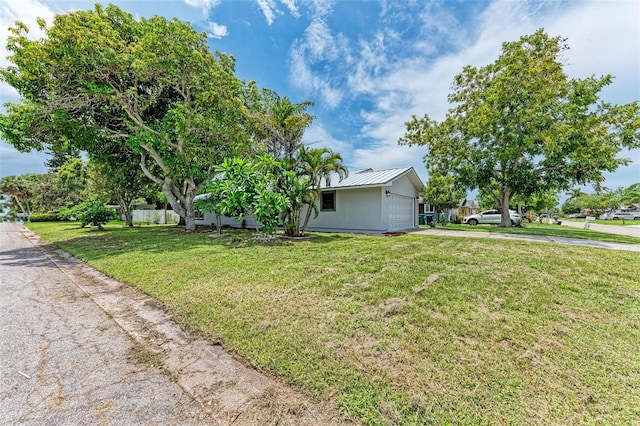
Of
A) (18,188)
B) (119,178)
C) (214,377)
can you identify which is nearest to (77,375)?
(214,377)

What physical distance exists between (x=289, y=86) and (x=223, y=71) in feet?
23.5

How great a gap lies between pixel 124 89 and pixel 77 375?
13560mm

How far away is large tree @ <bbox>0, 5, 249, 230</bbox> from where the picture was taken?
975 centimetres

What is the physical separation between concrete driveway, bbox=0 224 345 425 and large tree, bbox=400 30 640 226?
17.9 meters

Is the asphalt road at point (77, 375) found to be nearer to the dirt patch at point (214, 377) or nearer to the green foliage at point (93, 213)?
the dirt patch at point (214, 377)

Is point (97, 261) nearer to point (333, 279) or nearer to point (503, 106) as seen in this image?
point (333, 279)

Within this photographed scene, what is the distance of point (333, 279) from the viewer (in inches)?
186

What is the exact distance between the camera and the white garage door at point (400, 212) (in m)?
14.2

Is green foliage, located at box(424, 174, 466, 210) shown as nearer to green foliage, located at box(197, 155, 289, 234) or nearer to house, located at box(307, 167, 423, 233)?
house, located at box(307, 167, 423, 233)

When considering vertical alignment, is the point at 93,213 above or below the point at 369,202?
below

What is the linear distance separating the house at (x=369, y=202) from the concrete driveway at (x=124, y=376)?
10545mm

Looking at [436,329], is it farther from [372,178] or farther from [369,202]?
[372,178]

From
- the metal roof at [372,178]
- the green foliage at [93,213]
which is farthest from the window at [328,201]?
the green foliage at [93,213]

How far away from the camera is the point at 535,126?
15.0 metres
